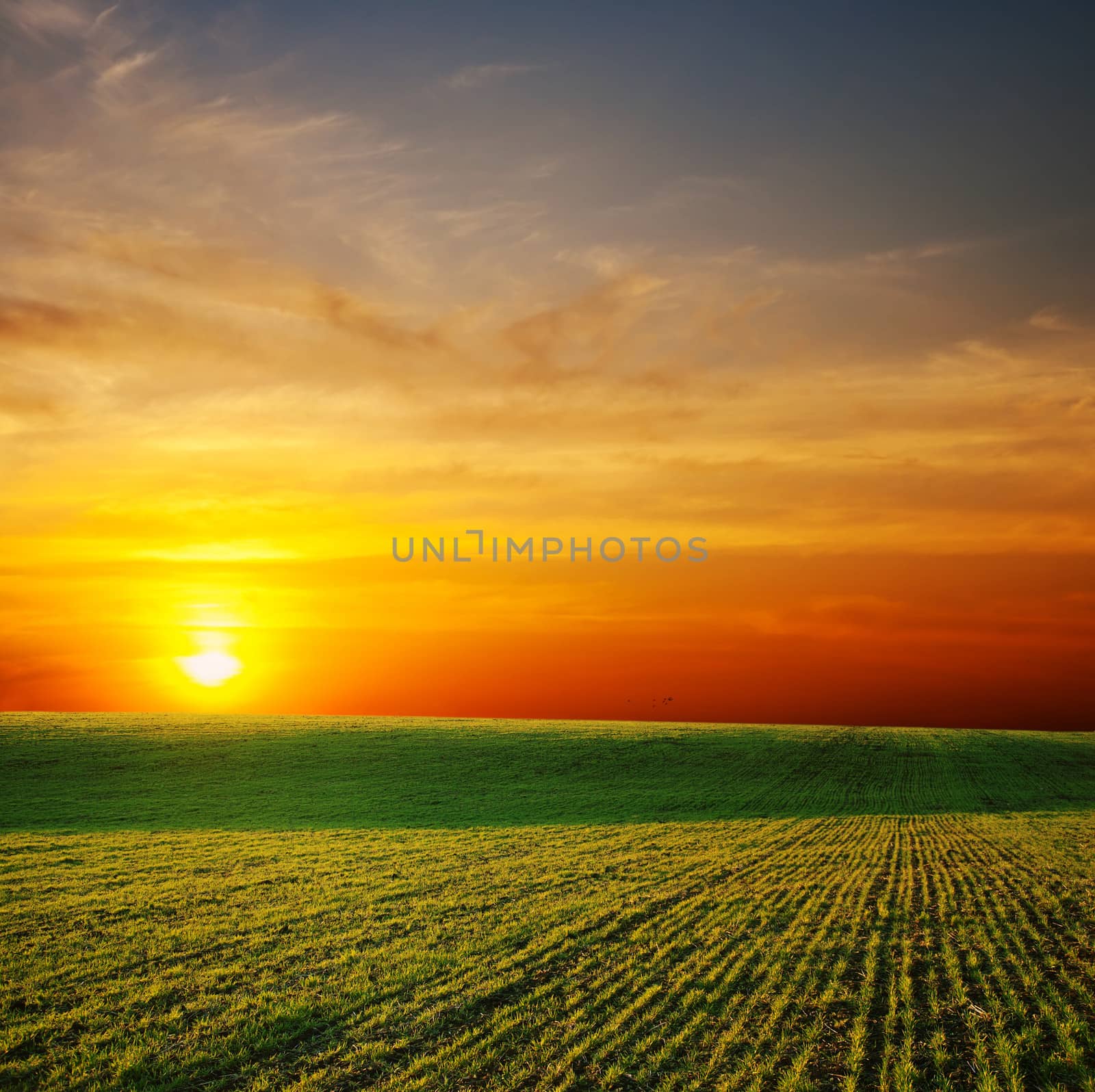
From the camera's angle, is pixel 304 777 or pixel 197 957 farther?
pixel 304 777

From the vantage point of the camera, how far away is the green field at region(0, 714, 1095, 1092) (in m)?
11.7

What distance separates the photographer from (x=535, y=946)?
667 inches

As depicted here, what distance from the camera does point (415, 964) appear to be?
15.9 metres

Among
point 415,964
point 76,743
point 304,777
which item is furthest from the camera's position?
point 76,743

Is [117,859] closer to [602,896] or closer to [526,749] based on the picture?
[602,896]

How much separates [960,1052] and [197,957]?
49.5ft

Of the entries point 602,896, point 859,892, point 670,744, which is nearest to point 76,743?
point 670,744

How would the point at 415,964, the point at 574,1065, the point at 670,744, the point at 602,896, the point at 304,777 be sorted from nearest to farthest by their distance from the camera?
the point at 574,1065, the point at 415,964, the point at 602,896, the point at 304,777, the point at 670,744

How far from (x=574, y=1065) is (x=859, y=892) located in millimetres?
14923

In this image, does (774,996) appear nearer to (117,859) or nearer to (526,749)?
(117,859)

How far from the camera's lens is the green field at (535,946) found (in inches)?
461

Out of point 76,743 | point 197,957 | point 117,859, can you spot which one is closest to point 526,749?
point 76,743

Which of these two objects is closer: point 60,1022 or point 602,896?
point 60,1022

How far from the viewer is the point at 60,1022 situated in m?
13.1
